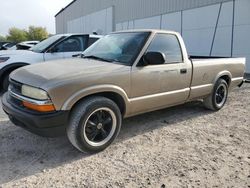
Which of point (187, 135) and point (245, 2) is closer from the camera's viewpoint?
point (187, 135)

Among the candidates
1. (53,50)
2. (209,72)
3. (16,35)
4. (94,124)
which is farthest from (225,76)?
(16,35)

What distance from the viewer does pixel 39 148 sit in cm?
367

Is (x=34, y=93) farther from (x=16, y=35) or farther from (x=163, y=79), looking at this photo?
(x=16, y=35)

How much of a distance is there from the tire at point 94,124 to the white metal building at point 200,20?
9.90m

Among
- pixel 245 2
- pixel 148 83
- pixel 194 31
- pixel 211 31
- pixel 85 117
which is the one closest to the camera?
pixel 85 117

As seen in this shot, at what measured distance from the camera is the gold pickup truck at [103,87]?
10.3 feet

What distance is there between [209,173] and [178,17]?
13323 millimetres

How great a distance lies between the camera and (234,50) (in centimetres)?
1191

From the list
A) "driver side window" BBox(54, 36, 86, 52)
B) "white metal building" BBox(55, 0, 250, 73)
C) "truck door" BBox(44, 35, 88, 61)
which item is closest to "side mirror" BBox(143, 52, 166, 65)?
"truck door" BBox(44, 35, 88, 61)

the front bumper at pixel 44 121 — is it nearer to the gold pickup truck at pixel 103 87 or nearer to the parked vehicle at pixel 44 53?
the gold pickup truck at pixel 103 87

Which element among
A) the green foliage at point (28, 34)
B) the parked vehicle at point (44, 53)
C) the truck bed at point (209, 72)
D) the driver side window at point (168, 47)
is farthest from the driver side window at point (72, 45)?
the green foliage at point (28, 34)

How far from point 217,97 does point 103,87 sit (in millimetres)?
3298

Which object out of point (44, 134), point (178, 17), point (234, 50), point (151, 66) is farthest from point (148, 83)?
point (178, 17)

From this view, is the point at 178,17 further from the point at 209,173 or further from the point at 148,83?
the point at 209,173
